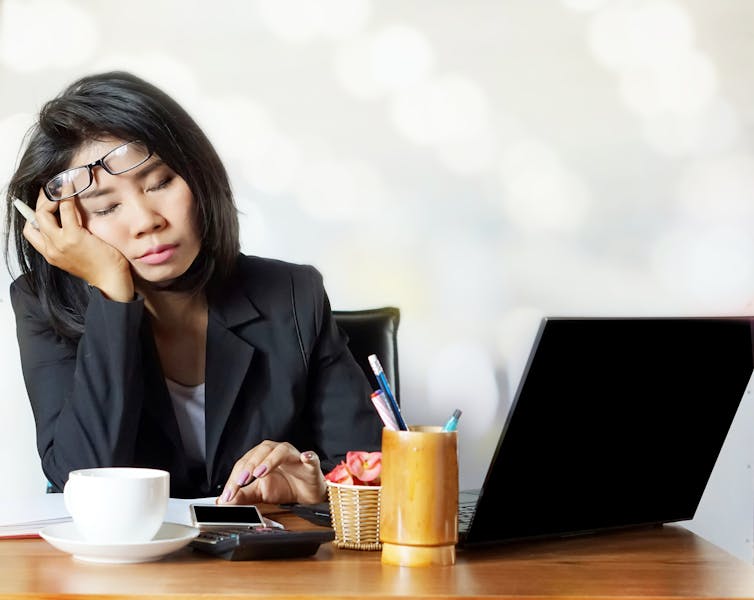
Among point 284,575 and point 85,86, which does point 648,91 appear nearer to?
point 85,86

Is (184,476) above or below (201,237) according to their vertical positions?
below

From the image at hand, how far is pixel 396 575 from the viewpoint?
0.85m

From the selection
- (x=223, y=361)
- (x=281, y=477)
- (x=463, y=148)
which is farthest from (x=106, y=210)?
(x=463, y=148)

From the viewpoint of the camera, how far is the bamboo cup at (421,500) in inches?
34.7

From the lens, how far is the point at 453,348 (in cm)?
253

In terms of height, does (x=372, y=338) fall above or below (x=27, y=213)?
below

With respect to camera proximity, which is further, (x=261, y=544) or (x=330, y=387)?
(x=330, y=387)

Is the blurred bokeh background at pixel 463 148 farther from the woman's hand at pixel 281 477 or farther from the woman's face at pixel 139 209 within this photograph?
the woman's hand at pixel 281 477

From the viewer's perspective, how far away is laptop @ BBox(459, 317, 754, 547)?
927 mm

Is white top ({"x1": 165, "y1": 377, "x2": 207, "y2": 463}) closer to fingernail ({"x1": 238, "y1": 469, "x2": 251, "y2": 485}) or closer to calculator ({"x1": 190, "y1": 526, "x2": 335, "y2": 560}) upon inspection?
fingernail ({"x1": 238, "y1": 469, "x2": 251, "y2": 485})

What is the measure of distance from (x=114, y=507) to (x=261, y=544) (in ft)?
0.44

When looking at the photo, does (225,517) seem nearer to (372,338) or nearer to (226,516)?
(226,516)

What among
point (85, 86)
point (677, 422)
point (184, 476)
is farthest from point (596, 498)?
point (85, 86)

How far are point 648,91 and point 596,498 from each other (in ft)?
5.76
